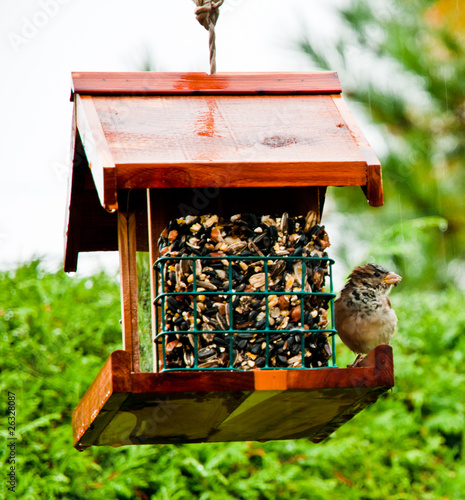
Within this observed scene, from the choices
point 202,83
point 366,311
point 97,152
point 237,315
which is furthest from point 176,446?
point 97,152

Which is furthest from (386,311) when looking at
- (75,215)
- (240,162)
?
(75,215)

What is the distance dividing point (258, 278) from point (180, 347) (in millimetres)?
305

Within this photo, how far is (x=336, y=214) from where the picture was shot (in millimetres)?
6812

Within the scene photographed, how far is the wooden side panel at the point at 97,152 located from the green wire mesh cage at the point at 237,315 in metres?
0.31

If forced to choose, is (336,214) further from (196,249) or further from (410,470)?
(196,249)

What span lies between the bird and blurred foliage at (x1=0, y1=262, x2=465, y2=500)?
108 cm

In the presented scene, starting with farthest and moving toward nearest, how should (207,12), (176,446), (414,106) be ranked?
1. (414,106)
2. (176,446)
3. (207,12)

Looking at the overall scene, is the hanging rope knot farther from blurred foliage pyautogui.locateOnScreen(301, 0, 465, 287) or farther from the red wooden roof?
blurred foliage pyautogui.locateOnScreen(301, 0, 465, 287)

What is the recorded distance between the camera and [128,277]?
2811mm

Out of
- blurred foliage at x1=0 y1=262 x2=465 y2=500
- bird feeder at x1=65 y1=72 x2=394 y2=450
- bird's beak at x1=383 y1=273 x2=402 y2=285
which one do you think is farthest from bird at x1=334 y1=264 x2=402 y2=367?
blurred foliage at x1=0 y1=262 x2=465 y2=500

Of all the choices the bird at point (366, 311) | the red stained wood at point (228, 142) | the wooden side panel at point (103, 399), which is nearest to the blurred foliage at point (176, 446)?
the wooden side panel at point (103, 399)

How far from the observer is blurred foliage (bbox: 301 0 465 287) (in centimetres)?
681

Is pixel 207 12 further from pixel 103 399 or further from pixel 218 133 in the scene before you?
pixel 103 399

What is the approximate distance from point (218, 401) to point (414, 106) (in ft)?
17.7
